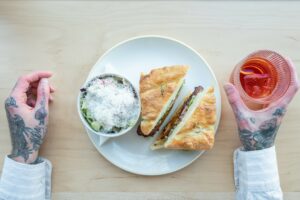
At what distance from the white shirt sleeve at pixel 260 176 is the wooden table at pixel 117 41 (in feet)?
0.22

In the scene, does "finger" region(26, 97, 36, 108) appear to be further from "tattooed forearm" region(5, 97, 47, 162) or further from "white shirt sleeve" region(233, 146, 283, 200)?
"white shirt sleeve" region(233, 146, 283, 200)

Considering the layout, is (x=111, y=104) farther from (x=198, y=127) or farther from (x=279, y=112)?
(x=279, y=112)

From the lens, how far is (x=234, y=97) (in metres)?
1.20

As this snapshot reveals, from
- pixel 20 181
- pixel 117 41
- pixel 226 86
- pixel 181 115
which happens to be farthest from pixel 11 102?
pixel 226 86

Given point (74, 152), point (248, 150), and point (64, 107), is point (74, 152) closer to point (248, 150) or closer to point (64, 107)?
point (64, 107)

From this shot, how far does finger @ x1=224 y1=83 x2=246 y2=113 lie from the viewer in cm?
120

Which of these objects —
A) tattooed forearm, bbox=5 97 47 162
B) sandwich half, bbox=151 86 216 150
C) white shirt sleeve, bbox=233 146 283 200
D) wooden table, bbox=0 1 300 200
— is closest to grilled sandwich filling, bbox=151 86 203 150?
sandwich half, bbox=151 86 216 150

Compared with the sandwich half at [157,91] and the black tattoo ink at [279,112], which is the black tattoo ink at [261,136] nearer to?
the black tattoo ink at [279,112]

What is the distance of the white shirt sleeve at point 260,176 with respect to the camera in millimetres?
1226

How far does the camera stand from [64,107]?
1.30m

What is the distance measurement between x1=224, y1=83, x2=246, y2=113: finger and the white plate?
0.20 ft

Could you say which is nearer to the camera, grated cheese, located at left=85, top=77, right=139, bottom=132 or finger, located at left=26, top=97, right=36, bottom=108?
grated cheese, located at left=85, top=77, right=139, bottom=132

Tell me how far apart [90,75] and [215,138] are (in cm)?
46

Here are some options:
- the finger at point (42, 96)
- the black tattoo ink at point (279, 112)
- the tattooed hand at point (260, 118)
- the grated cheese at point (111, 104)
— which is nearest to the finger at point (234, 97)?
the tattooed hand at point (260, 118)
